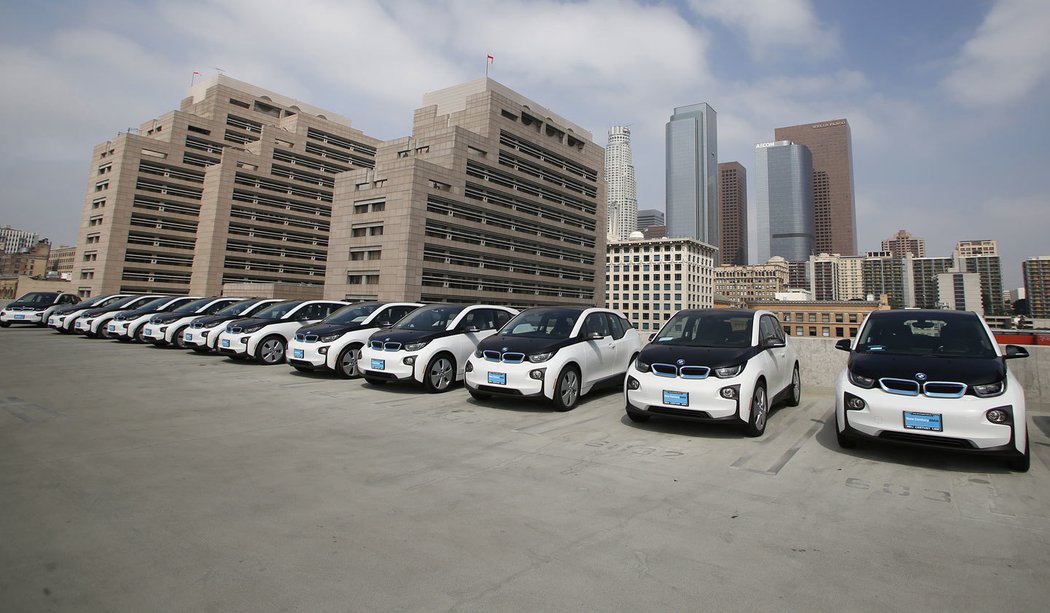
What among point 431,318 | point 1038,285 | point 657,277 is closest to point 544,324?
point 431,318

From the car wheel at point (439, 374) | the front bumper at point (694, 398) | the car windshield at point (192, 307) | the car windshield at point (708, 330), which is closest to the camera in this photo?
the front bumper at point (694, 398)

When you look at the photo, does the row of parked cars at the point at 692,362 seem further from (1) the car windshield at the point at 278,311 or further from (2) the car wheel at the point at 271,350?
(1) the car windshield at the point at 278,311

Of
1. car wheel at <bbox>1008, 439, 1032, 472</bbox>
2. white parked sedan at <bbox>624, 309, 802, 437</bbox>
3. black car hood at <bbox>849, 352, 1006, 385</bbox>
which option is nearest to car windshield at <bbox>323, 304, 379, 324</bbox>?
white parked sedan at <bbox>624, 309, 802, 437</bbox>

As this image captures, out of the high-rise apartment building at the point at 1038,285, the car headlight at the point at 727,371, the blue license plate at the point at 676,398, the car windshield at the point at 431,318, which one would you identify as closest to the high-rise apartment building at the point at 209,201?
the car windshield at the point at 431,318

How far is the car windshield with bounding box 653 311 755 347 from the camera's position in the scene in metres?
6.99

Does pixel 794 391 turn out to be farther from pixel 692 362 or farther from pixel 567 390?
pixel 567 390

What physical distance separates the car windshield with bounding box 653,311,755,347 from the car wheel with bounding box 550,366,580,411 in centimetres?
142

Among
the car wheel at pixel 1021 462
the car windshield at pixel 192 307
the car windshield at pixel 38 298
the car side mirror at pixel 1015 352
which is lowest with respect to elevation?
the car wheel at pixel 1021 462

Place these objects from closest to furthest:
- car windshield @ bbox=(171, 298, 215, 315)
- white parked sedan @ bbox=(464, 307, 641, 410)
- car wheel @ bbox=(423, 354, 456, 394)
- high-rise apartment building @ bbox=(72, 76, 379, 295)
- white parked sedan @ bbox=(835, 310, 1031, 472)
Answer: white parked sedan @ bbox=(835, 310, 1031, 472) < white parked sedan @ bbox=(464, 307, 641, 410) < car wheel @ bbox=(423, 354, 456, 394) < car windshield @ bbox=(171, 298, 215, 315) < high-rise apartment building @ bbox=(72, 76, 379, 295)

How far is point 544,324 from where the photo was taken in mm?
Result: 8609

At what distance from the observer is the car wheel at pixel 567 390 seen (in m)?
7.49

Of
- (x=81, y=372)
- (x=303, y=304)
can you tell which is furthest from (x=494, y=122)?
(x=81, y=372)

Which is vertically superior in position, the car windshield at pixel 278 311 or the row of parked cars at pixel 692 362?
the car windshield at pixel 278 311

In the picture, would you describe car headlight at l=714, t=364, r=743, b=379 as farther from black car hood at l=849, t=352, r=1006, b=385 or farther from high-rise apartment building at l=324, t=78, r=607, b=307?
high-rise apartment building at l=324, t=78, r=607, b=307
